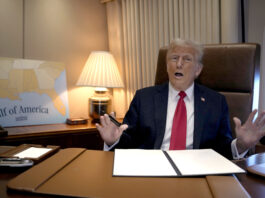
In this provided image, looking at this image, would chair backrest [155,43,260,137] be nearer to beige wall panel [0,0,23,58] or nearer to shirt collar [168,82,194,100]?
shirt collar [168,82,194,100]

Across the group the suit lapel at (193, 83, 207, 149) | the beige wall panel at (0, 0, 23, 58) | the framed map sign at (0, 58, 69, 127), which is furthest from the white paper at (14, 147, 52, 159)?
the beige wall panel at (0, 0, 23, 58)

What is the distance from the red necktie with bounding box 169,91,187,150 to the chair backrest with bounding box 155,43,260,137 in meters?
0.27

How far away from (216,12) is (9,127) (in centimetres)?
182

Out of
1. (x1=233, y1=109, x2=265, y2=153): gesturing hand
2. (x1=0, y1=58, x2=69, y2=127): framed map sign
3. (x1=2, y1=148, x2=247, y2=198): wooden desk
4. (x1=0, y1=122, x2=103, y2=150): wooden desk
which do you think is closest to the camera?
(x1=2, y1=148, x2=247, y2=198): wooden desk

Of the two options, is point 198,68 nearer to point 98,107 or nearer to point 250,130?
point 250,130

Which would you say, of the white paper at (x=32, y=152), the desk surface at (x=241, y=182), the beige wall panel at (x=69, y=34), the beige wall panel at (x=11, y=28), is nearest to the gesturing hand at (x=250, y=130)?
the desk surface at (x=241, y=182)

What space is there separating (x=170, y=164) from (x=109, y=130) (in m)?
0.44

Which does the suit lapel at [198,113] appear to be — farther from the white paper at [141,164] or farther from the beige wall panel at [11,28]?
the beige wall panel at [11,28]

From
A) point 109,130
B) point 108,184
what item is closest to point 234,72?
point 109,130

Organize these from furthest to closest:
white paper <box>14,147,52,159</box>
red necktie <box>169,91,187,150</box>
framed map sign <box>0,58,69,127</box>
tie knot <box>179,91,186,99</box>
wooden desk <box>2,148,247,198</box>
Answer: framed map sign <box>0,58,69,127</box>, tie knot <box>179,91,186,99</box>, red necktie <box>169,91,187,150</box>, white paper <box>14,147,52,159</box>, wooden desk <box>2,148,247,198</box>

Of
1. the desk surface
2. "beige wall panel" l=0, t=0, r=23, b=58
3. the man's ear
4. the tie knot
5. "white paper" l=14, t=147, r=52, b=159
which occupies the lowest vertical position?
→ the desk surface

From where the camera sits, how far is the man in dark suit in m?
1.28

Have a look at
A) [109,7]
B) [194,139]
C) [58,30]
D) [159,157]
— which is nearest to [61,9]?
A: [58,30]

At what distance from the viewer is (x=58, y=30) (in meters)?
2.24
